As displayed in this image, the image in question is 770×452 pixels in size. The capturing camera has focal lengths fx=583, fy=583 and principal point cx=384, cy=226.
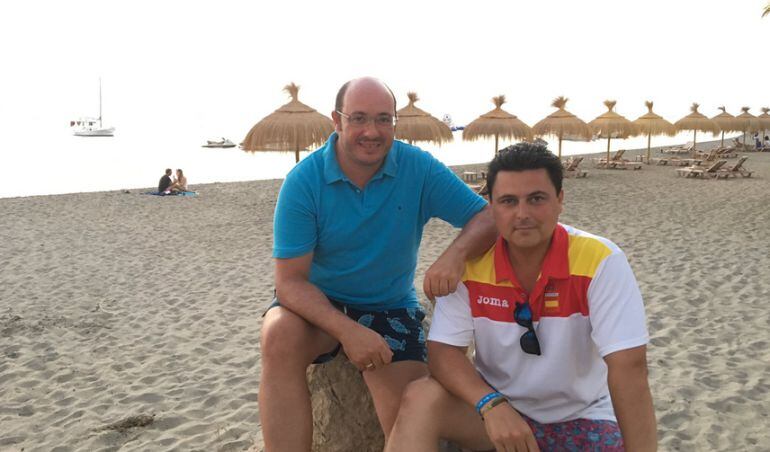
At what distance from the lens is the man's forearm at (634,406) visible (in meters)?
1.59

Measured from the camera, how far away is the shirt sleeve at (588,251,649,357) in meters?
1.60

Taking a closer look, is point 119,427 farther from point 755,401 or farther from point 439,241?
point 439,241

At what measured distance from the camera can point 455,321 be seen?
181cm

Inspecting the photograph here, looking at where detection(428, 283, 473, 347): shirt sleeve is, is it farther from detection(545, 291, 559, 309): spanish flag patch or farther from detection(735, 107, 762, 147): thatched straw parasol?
detection(735, 107, 762, 147): thatched straw parasol

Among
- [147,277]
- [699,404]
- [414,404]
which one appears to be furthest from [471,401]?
[147,277]

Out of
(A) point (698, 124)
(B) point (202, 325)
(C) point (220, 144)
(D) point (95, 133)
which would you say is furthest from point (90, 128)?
(B) point (202, 325)

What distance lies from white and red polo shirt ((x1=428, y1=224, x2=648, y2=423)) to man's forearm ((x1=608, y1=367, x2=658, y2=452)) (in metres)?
0.08

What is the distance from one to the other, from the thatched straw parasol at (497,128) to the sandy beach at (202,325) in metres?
6.69

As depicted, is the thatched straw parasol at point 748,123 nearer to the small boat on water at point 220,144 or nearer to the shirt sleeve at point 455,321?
the shirt sleeve at point 455,321

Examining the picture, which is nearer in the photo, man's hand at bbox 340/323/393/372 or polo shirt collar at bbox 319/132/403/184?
man's hand at bbox 340/323/393/372

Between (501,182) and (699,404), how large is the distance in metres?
2.59

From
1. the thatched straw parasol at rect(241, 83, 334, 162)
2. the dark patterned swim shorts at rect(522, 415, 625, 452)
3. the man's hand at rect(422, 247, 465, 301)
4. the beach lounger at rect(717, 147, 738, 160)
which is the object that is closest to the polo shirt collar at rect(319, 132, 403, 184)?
the man's hand at rect(422, 247, 465, 301)

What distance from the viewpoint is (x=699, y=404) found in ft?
11.4

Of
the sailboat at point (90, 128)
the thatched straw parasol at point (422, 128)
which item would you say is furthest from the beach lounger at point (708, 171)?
the sailboat at point (90, 128)
